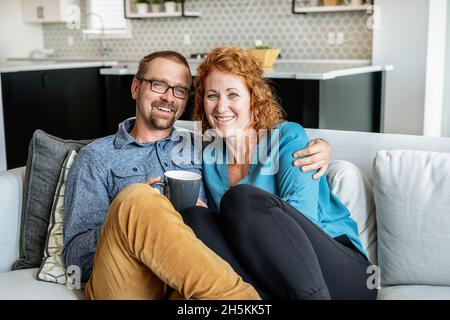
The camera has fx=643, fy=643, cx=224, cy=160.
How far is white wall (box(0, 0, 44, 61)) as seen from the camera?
7797 mm

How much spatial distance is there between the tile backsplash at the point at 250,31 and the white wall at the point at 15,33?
792 millimetres

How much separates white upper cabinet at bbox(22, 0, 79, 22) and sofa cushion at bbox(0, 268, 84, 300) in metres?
6.16

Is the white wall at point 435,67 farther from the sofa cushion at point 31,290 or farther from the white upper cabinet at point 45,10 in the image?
the white upper cabinet at point 45,10

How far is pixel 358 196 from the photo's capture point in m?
2.10

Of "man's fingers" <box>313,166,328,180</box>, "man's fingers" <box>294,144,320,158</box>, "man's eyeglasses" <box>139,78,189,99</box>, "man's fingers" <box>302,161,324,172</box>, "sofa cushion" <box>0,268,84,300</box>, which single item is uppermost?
"man's eyeglasses" <box>139,78,189,99</box>

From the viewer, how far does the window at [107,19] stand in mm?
7508

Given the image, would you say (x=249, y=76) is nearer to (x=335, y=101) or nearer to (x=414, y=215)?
(x=414, y=215)

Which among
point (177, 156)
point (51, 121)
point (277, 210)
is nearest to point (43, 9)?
point (51, 121)

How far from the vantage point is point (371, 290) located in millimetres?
1863

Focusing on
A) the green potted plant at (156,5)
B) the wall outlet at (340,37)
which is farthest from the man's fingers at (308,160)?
the green potted plant at (156,5)

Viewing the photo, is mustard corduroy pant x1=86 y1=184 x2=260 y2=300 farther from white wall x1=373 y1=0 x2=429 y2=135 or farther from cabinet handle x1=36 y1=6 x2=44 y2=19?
cabinet handle x1=36 y1=6 x2=44 y2=19

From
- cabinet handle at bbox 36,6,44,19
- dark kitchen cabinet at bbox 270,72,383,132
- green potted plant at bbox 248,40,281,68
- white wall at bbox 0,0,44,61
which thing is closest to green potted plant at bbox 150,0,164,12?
cabinet handle at bbox 36,6,44,19

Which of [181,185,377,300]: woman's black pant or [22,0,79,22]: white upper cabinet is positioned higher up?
[22,0,79,22]: white upper cabinet

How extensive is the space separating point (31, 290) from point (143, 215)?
1.73 ft
